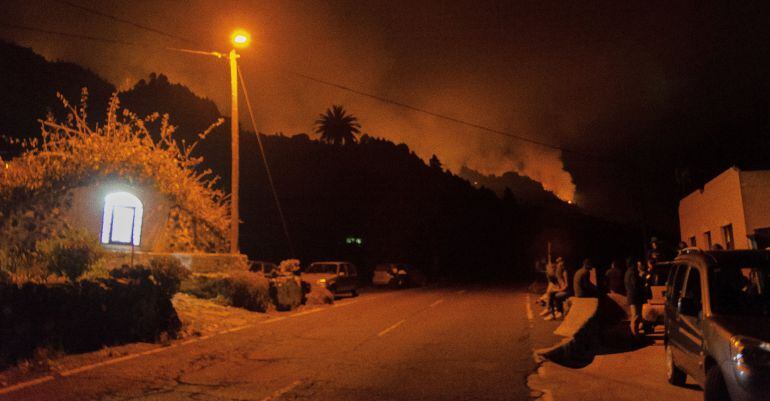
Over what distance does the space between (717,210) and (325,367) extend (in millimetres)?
15553

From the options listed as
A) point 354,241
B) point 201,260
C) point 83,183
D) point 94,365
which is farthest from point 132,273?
point 354,241

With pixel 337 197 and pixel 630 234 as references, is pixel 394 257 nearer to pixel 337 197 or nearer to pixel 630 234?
pixel 337 197

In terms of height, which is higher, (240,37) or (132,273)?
(240,37)

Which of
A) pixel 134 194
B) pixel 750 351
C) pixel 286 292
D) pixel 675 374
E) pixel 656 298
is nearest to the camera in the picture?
pixel 750 351

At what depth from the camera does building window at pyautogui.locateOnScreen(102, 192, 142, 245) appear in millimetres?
18031

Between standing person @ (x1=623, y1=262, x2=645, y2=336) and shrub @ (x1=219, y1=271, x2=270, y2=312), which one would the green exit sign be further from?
standing person @ (x1=623, y1=262, x2=645, y2=336)

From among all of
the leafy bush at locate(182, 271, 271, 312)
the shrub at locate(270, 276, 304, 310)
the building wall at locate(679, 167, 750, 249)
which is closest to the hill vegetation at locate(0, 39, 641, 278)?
the building wall at locate(679, 167, 750, 249)

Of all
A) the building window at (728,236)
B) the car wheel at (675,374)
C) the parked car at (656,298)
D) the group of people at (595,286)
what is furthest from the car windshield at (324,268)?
the car wheel at (675,374)

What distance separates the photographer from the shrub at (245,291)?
17250 millimetres

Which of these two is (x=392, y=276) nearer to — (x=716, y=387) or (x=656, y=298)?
(x=656, y=298)

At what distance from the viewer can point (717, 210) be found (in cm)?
1873

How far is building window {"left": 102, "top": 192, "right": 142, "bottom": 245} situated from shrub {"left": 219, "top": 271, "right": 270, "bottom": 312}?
12.1 feet

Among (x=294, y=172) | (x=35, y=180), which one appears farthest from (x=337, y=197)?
(x=35, y=180)

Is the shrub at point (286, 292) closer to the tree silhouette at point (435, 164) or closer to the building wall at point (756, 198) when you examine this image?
the building wall at point (756, 198)
